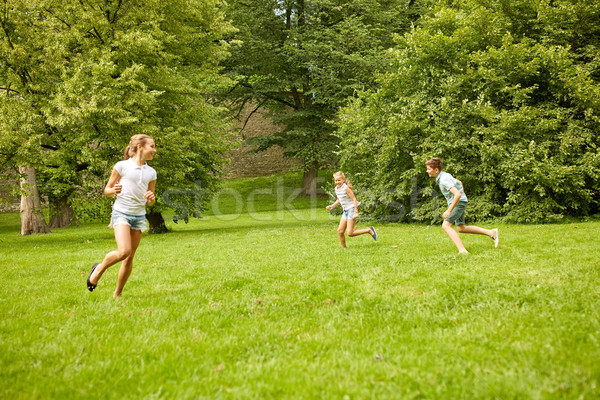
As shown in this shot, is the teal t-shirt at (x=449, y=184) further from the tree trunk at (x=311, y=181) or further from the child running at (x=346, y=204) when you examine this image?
the tree trunk at (x=311, y=181)

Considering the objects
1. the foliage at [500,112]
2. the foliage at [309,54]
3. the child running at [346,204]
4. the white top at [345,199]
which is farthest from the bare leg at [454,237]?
the foliage at [309,54]

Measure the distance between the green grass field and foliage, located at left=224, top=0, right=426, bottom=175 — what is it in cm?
2156

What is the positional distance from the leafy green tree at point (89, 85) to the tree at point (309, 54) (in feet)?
36.7

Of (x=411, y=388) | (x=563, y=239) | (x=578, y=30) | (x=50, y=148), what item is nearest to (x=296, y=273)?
(x=411, y=388)

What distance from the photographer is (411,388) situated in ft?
10.0

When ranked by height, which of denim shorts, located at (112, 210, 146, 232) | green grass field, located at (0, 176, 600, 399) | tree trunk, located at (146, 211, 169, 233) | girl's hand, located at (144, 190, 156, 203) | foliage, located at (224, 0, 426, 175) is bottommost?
tree trunk, located at (146, 211, 169, 233)

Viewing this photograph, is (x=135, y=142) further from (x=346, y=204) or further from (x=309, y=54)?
(x=309, y=54)

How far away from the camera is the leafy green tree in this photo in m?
14.0

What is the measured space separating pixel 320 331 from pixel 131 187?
11.5ft

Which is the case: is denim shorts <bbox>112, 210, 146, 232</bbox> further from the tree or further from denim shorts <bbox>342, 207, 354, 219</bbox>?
the tree

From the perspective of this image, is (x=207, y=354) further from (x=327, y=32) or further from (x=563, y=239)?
(x=327, y=32)

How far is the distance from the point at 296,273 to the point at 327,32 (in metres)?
25.0

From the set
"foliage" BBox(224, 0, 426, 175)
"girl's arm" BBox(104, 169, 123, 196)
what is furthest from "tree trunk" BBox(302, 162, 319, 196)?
"girl's arm" BBox(104, 169, 123, 196)

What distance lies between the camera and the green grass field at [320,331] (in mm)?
3119
